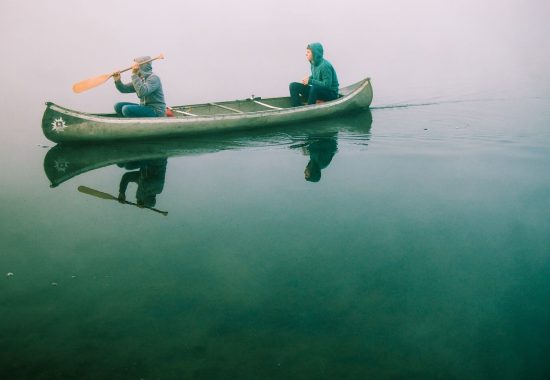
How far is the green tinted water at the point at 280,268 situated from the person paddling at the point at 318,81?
2.73 meters

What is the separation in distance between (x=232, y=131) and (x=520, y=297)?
6.69 metres

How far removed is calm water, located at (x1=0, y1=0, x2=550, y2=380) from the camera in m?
3.11

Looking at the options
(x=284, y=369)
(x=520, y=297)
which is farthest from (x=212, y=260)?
(x=520, y=297)

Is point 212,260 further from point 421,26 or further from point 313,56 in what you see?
point 421,26

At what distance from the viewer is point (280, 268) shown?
167 inches

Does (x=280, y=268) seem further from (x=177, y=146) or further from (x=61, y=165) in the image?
(x=61, y=165)

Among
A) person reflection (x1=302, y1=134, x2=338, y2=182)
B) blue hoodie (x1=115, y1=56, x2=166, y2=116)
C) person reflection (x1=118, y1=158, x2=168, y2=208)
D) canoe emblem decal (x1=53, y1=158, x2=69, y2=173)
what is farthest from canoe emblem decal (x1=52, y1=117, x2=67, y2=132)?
person reflection (x1=302, y1=134, x2=338, y2=182)

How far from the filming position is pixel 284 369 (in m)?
2.96

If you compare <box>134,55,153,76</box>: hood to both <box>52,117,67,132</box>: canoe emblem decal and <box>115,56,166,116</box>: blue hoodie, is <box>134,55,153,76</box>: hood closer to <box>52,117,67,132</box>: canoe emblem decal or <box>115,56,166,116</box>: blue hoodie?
<box>115,56,166,116</box>: blue hoodie

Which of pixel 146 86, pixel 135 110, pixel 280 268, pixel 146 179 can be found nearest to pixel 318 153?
pixel 146 179

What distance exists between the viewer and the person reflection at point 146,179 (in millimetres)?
6239

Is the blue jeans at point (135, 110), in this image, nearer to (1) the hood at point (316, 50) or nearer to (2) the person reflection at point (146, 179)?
(2) the person reflection at point (146, 179)

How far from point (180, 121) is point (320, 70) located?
3616 mm

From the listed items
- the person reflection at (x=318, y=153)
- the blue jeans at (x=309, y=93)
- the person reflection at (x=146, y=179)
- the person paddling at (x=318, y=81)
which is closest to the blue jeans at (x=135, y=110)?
the person reflection at (x=146, y=179)
